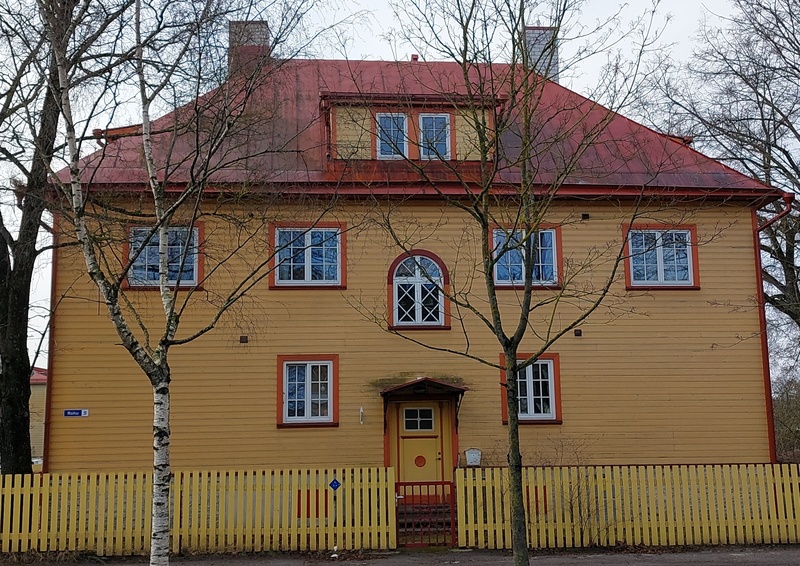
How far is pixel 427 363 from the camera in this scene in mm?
15773

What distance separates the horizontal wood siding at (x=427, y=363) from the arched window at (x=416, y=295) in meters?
0.25

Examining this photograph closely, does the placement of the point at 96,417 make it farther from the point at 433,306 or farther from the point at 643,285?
the point at 643,285

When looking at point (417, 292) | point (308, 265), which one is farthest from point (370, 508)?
point (308, 265)

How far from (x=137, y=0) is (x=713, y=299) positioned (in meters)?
12.4

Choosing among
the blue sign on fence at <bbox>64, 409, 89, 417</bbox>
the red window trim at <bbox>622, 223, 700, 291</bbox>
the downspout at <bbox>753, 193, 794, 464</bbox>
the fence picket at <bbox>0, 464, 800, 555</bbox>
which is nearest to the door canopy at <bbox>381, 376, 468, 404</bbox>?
the fence picket at <bbox>0, 464, 800, 555</bbox>

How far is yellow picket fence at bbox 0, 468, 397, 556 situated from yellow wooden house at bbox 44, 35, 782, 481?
266cm

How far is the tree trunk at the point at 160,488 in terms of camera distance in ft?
28.3

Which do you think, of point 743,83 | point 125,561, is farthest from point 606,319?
point 125,561

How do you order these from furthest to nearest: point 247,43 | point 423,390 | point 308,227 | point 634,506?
point 308,227, point 423,390, point 634,506, point 247,43

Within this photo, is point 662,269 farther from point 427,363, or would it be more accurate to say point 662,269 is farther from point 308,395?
point 308,395

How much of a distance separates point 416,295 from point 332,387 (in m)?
2.52

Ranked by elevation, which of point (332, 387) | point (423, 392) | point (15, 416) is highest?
point (332, 387)

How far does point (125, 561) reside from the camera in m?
12.0

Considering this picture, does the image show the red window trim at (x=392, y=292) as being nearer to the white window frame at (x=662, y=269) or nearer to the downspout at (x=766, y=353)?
the white window frame at (x=662, y=269)
